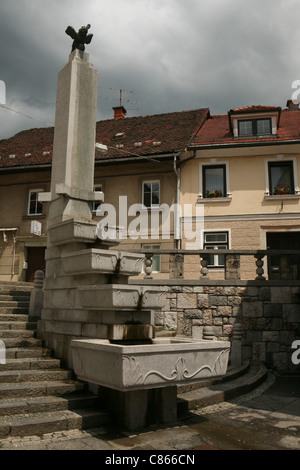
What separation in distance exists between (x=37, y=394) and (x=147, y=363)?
180cm

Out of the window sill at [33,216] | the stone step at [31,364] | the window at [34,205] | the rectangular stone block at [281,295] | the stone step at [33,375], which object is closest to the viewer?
the stone step at [33,375]

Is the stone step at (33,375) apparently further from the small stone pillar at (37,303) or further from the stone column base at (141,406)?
the small stone pillar at (37,303)

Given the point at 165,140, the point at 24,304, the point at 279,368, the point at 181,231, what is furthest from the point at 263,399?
the point at 165,140

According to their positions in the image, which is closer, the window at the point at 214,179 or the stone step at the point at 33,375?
the stone step at the point at 33,375

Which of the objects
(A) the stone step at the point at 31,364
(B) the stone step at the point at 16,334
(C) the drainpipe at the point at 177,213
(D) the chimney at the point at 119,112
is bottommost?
(A) the stone step at the point at 31,364

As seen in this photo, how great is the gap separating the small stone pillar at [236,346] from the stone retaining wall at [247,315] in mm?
140

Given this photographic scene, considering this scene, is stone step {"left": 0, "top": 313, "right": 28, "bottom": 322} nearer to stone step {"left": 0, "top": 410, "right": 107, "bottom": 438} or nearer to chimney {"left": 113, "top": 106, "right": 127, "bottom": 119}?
stone step {"left": 0, "top": 410, "right": 107, "bottom": 438}

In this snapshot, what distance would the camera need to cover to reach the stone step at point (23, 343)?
6.71 meters

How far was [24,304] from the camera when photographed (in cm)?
872

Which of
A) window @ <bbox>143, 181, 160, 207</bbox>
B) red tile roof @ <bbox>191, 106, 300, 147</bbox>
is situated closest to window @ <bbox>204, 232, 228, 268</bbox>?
window @ <bbox>143, 181, 160, 207</bbox>

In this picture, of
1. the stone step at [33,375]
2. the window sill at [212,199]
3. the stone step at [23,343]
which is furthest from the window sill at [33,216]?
the stone step at [33,375]

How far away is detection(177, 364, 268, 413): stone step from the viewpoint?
611cm

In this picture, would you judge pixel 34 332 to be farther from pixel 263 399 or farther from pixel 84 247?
pixel 263 399

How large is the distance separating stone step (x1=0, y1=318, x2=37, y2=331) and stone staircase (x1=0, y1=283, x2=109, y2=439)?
0.03 meters
